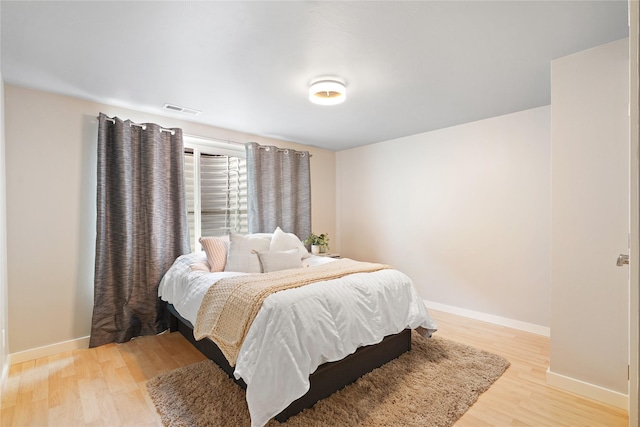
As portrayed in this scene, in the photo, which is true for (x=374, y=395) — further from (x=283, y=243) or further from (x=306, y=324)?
(x=283, y=243)

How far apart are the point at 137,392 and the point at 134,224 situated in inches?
63.0

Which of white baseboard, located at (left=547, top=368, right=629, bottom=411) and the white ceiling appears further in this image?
white baseboard, located at (left=547, top=368, right=629, bottom=411)

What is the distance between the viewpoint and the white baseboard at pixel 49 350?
2676 millimetres

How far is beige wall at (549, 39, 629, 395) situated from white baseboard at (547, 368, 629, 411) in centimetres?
2

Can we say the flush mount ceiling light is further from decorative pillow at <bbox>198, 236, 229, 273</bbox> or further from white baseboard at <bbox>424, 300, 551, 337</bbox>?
white baseboard at <bbox>424, 300, 551, 337</bbox>

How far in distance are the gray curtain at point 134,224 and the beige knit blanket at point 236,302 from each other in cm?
114

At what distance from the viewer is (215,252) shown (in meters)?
3.26

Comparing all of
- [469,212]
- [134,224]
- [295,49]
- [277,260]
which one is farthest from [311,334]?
[469,212]

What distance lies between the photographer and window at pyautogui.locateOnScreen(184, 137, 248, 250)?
12.5 feet

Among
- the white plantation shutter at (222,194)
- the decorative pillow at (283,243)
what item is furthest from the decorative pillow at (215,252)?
the white plantation shutter at (222,194)

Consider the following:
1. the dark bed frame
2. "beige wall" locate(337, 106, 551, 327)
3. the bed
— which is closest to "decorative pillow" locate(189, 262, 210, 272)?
the bed

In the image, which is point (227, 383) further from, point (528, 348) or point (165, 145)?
point (528, 348)

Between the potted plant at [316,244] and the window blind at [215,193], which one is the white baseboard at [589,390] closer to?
the potted plant at [316,244]

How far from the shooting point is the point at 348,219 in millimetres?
5254
